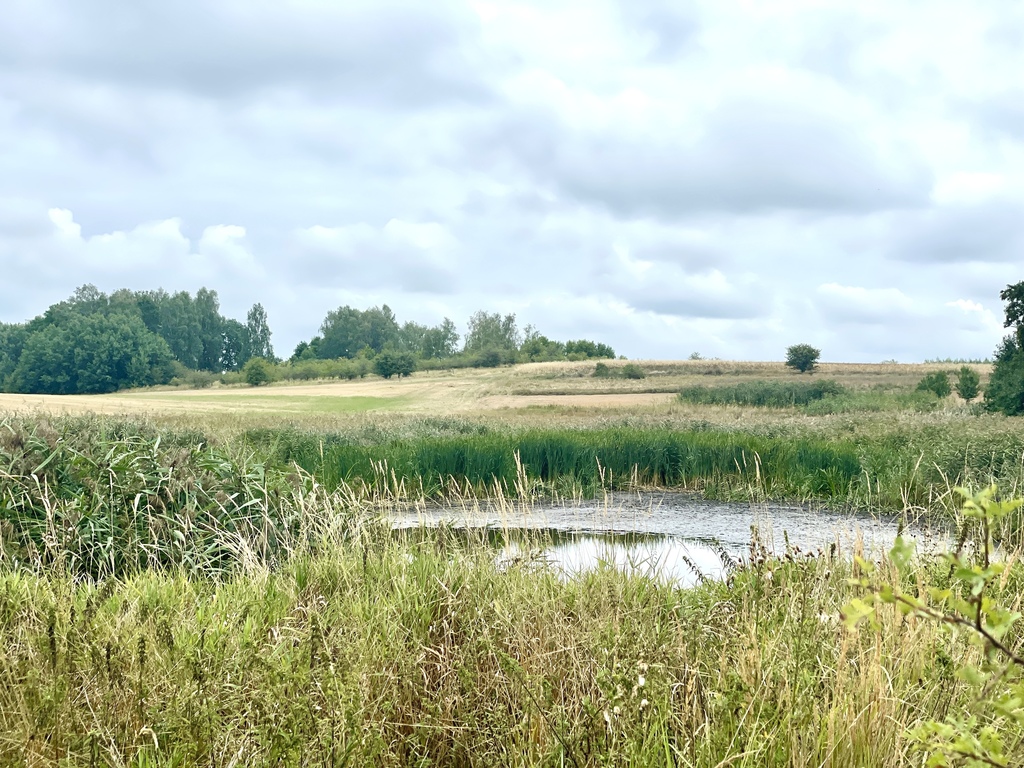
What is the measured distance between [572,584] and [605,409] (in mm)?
19947

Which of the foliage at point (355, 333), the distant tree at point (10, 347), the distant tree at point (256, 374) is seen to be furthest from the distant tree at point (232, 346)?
the distant tree at point (256, 374)

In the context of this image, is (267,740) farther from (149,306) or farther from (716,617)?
(149,306)

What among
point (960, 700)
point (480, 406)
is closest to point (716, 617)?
point (960, 700)

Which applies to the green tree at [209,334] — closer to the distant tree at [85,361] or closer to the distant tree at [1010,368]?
the distant tree at [85,361]

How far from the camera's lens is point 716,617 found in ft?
12.0

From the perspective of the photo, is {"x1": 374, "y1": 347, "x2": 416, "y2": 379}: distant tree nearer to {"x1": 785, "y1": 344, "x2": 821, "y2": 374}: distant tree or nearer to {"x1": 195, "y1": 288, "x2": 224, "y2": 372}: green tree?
{"x1": 785, "y1": 344, "x2": 821, "y2": 374}: distant tree

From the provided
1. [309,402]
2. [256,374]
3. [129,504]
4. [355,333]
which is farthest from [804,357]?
[355,333]

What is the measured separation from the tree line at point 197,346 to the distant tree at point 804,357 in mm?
16438

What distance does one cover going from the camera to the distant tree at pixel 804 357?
4056 cm

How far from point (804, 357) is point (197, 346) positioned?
52.1 m

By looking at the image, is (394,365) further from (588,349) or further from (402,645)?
(402,645)

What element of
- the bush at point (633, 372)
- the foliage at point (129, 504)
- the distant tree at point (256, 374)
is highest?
the distant tree at point (256, 374)

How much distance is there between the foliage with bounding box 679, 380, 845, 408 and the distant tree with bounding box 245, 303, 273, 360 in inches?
2186

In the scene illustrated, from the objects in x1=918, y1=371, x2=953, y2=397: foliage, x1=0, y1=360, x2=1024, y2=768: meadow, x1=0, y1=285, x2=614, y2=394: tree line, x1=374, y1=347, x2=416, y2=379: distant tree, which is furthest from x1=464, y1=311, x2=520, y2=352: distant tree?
x1=0, y1=360, x2=1024, y2=768: meadow
